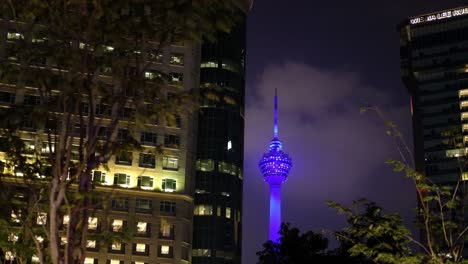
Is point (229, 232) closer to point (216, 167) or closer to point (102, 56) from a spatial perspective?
point (216, 167)

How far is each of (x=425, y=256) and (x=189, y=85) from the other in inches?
2784

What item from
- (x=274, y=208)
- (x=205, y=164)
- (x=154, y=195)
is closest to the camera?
(x=154, y=195)

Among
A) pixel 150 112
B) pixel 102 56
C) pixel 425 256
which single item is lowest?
pixel 425 256

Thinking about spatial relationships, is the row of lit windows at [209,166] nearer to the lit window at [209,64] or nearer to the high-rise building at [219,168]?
the high-rise building at [219,168]

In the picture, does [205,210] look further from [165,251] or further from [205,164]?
[165,251]

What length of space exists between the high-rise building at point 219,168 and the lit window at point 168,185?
25096mm

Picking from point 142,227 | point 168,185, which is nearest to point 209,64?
point 168,185

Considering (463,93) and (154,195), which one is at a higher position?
(463,93)

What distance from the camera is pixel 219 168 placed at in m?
118

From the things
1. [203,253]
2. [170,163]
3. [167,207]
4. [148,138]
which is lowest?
[203,253]

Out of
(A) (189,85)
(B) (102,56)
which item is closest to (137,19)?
(B) (102,56)

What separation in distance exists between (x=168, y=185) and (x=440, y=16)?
12247 centimetres

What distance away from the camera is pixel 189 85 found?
9381 cm

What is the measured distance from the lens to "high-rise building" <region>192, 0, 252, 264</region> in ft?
376
